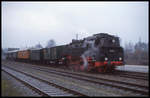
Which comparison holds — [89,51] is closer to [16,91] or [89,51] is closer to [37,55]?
[16,91]

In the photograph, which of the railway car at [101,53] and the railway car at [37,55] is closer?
the railway car at [101,53]

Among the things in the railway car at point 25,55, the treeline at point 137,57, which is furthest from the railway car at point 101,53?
the railway car at point 25,55

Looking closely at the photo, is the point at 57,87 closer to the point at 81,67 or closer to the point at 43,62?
the point at 81,67

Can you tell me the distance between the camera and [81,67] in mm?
19547

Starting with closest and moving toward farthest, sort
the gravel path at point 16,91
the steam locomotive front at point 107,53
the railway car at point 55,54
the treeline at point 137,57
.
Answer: the gravel path at point 16,91 → the steam locomotive front at point 107,53 → the railway car at point 55,54 → the treeline at point 137,57

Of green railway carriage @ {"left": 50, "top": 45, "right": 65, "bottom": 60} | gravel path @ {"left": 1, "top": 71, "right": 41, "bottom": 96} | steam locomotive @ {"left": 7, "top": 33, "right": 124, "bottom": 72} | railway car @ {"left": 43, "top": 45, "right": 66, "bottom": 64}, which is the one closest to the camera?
gravel path @ {"left": 1, "top": 71, "right": 41, "bottom": 96}

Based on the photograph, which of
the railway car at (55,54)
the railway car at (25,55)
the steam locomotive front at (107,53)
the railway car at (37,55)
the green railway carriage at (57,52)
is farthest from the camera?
the railway car at (25,55)

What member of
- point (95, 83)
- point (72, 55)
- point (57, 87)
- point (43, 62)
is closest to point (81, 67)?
point (72, 55)

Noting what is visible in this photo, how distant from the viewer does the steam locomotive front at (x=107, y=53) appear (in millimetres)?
16906

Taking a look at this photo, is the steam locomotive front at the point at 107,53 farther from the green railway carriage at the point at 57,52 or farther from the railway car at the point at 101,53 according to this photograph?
the green railway carriage at the point at 57,52

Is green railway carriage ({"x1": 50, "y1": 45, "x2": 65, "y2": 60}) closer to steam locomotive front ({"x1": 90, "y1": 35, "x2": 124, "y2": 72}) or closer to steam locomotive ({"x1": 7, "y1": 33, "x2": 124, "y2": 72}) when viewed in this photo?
steam locomotive ({"x1": 7, "y1": 33, "x2": 124, "y2": 72})

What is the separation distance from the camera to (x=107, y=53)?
17203 millimetres

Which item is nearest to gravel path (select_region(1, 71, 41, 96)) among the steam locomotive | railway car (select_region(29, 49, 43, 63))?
the steam locomotive

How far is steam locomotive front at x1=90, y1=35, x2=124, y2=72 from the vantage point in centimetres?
1691
